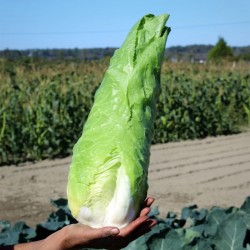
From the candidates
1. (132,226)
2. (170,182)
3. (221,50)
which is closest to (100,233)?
(132,226)

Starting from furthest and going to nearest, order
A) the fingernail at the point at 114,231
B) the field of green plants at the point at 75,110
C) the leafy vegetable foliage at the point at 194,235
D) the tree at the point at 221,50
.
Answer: the tree at the point at 221,50 → the field of green plants at the point at 75,110 → the leafy vegetable foliage at the point at 194,235 → the fingernail at the point at 114,231

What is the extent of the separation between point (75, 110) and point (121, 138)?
903 centimetres

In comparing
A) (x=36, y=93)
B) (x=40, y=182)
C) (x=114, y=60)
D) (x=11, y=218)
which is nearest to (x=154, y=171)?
(x=40, y=182)

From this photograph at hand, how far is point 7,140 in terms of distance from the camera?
1004 centimetres

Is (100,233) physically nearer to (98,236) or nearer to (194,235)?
(98,236)

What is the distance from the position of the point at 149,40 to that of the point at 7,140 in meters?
8.25

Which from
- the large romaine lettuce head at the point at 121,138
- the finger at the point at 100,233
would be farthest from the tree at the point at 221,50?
the finger at the point at 100,233

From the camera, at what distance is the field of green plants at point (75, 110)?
1014 cm

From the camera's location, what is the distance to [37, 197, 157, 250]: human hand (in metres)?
1.85

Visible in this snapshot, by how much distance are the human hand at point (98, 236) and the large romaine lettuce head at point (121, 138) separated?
0.05 m

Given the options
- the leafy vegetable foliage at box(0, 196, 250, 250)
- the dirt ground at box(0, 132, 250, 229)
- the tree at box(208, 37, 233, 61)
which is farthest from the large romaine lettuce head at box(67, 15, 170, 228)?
the tree at box(208, 37, 233, 61)

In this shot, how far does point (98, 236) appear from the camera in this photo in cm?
185

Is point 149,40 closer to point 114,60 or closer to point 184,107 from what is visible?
point 114,60

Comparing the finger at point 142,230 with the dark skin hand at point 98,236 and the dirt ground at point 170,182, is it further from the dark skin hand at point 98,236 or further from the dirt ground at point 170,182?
the dirt ground at point 170,182
